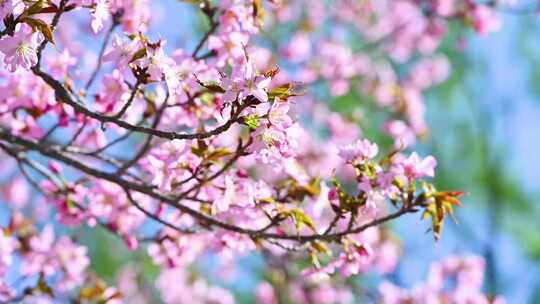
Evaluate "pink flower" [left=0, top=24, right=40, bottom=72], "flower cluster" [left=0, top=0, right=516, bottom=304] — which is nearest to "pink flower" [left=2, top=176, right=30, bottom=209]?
"flower cluster" [left=0, top=0, right=516, bottom=304]

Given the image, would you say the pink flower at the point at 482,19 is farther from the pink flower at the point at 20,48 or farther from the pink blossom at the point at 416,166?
the pink flower at the point at 20,48

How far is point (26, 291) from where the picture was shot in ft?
9.10

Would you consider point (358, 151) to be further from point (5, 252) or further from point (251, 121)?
point (5, 252)

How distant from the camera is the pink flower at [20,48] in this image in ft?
5.72

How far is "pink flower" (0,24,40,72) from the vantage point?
174 cm

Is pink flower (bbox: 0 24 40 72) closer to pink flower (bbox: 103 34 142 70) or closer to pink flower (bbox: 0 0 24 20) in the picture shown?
pink flower (bbox: 0 0 24 20)

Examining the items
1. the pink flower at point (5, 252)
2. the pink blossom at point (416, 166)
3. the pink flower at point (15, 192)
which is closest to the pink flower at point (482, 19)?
the pink blossom at point (416, 166)

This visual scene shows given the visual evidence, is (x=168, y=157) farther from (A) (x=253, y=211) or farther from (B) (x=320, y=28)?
(B) (x=320, y=28)

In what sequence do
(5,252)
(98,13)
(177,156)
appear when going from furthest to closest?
(5,252)
(177,156)
(98,13)

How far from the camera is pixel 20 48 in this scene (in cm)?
176

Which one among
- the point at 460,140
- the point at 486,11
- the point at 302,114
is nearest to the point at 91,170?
the point at 486,11

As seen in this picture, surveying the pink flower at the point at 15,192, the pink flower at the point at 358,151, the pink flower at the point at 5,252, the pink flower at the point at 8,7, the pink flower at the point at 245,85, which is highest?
the pink flower at the point at 15,192

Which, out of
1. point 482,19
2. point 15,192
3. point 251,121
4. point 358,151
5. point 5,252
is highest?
point 482,19

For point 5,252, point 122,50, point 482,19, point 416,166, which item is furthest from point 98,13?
point 482,19
